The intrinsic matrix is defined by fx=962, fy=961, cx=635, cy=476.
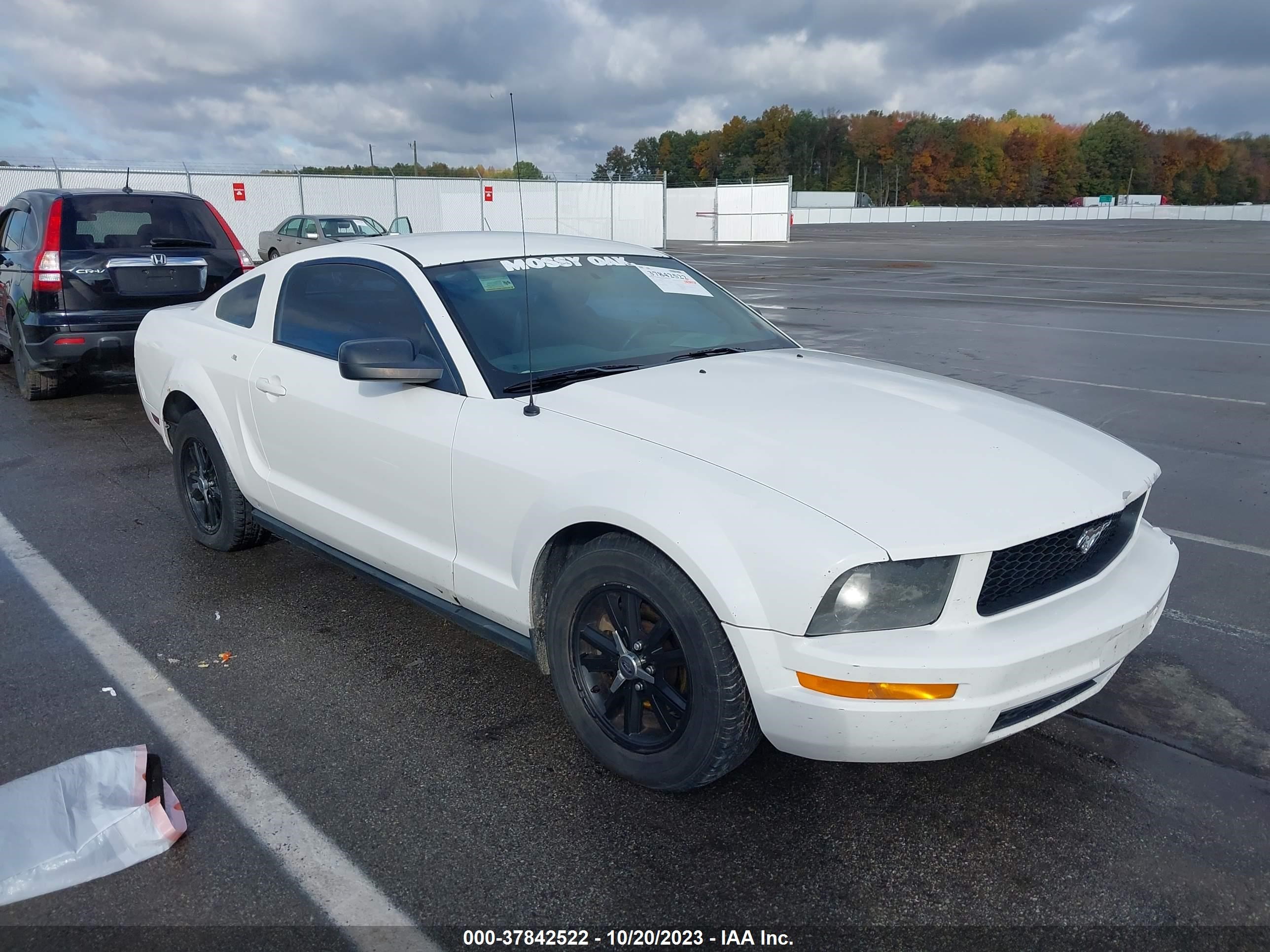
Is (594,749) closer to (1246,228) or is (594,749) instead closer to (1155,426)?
(1155,426)

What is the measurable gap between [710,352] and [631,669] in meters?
1.53

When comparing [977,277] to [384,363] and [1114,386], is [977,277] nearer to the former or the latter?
[1114,386]

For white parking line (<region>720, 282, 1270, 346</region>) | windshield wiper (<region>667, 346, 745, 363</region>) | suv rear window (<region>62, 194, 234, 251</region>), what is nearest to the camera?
windshield wiper (<region>667, 346, 745, 363</region>)

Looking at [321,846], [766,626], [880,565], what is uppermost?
[880,565]

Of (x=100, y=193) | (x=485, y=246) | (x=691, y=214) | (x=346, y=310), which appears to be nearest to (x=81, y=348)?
(x=100, y=193)

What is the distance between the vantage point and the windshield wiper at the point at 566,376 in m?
3.23

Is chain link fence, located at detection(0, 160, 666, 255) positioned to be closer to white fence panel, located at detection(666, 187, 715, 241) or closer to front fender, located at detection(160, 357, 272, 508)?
white fence panel, located at detection(666, 187, 715, 241)

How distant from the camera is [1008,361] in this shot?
10.4 meters

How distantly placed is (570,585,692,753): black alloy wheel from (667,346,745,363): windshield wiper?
3.81ft

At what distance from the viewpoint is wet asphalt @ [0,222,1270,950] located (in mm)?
2389

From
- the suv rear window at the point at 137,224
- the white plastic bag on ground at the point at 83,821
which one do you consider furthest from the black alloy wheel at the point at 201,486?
the suv rear window at the point at 137,224

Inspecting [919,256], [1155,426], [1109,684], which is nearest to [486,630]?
[1109,684]

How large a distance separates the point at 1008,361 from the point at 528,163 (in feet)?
26.7

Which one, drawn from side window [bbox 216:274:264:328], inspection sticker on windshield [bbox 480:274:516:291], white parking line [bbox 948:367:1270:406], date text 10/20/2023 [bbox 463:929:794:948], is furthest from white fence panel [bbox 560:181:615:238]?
date text 10/20/2023 [bbox 463:929:794:948]
